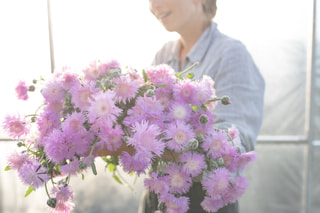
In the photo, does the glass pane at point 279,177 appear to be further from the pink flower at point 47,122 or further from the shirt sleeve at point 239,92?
the pink flower at point 47,122

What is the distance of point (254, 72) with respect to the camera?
2.43ft

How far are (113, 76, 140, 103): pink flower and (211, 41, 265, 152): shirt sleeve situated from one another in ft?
0.95

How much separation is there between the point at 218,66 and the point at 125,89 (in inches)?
15.0

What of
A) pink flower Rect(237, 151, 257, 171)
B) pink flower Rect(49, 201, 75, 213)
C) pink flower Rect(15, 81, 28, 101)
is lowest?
pink flower Rect(49, 201, 75, 213)

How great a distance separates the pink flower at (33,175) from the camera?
40 cm

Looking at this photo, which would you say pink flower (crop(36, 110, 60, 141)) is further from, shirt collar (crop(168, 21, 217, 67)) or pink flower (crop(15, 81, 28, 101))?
shirt collar (crop(168, 21, 217, 67))

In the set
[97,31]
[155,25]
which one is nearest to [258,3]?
[155,25]

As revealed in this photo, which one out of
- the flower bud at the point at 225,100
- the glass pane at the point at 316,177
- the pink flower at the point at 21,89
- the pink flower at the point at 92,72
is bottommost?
the glass pane at the point at 316,177

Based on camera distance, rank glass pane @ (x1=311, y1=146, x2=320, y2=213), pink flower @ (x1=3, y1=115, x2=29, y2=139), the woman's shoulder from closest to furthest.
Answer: pink flower @ (x1=3, y1=115, x2=29, y2=139)
the woman's shoulder
glass pane @ (x1=311, y1=146, x2=320, y2=213)

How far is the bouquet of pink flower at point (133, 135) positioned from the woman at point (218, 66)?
0.19 m

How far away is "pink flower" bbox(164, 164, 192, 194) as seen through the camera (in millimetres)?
413

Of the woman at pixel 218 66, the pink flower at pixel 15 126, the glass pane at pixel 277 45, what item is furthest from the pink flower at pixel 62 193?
the glass pane at pixel 277 45

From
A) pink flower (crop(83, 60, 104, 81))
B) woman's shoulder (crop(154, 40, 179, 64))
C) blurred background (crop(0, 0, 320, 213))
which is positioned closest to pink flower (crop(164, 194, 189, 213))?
pink flower (crop(83, 60, 104, 81))

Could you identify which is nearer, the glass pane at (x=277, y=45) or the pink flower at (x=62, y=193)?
the pink flower at (x=62, y=193)
